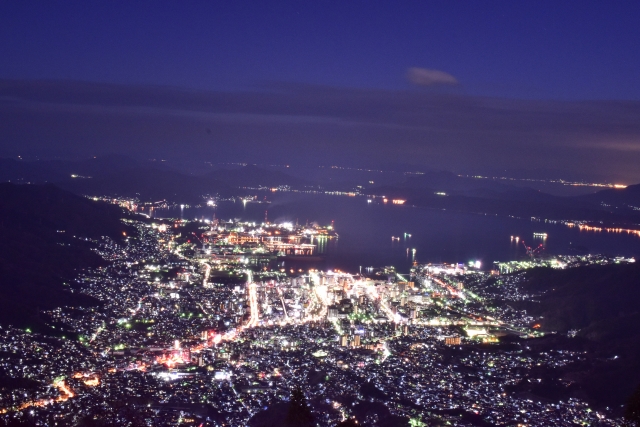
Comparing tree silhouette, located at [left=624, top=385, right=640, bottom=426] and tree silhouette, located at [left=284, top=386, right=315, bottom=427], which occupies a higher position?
tree silhouette, located at [left=624, top=385, right=640, bottom=426]

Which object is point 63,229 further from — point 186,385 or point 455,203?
point 455,203

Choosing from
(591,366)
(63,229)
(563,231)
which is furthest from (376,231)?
(591,366)

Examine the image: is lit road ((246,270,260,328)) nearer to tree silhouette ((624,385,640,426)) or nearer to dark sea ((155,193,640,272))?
dark sea ((155,193,640,272))

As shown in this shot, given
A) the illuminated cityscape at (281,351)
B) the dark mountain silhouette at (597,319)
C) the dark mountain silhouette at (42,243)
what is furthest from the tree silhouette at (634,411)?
the dark mountain silhouette at (42,243)

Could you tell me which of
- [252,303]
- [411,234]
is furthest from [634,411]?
[411,234]

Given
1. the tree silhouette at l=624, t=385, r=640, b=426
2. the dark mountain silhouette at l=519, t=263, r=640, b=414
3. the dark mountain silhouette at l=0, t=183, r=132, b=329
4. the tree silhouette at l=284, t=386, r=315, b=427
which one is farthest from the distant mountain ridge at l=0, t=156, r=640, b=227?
the tree silhouette at l=284, t=386, r=315, b=427

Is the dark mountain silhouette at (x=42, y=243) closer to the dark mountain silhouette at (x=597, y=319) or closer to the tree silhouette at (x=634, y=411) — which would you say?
→ the dark mountain silhouette at (x=597, y=319)

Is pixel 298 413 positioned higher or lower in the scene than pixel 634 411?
lower

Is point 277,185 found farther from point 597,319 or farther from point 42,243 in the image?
point 597,319
